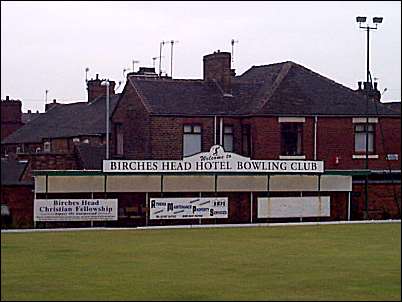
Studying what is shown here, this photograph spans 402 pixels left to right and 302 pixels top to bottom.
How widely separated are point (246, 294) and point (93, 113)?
52.4 m

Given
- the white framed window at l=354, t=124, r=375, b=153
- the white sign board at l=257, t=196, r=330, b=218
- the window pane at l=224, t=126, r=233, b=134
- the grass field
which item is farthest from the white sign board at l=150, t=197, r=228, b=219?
the white framed window at l=354, t=124, r=375, b=153

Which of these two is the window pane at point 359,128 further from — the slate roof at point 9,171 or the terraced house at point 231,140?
the terraced house at point 231,140

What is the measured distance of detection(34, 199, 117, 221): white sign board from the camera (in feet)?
146

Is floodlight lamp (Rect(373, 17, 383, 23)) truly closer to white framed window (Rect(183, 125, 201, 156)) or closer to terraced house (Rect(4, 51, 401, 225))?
terraced house (Rect(4, 51, 401, 225))

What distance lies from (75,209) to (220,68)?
619 inches

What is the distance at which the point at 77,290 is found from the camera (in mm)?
17172

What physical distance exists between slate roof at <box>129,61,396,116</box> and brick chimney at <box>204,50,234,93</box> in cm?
35

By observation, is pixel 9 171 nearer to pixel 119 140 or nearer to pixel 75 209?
pixel 75 209

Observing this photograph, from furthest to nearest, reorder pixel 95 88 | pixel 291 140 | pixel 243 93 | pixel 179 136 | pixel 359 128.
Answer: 1. pixel 95 88
2. pixel 243 93
3. pixel 291 140
4. pixel 179 136
5. pixel 359 128

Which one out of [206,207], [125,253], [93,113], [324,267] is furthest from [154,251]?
[93,113]

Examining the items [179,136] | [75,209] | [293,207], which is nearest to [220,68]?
[179,136]

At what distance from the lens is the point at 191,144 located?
5462cm

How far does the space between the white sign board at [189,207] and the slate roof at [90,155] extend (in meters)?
9.78

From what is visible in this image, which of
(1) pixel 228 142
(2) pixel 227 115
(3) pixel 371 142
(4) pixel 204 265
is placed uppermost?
(2) pixel 227 115
